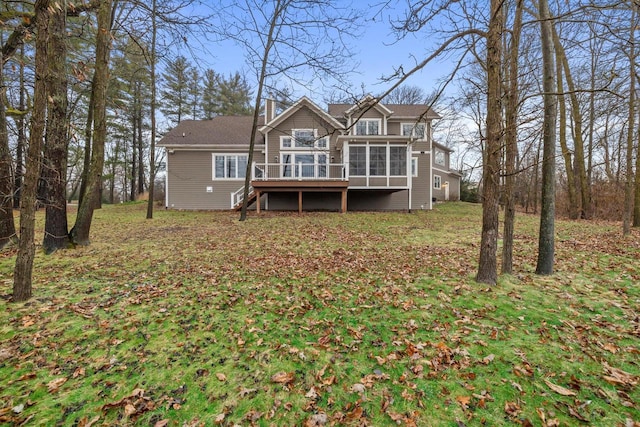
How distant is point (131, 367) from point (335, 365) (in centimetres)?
204

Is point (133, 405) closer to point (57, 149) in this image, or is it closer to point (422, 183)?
point (57, 149)

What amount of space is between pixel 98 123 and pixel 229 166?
10.8m

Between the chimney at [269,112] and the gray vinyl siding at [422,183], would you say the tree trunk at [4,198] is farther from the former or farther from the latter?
the gray vinyl siding at [422,183]

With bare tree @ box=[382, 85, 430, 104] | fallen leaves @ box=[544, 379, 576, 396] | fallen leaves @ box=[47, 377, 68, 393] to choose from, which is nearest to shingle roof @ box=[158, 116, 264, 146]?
fallen leaves @ box=[47, 377, 68, 393]

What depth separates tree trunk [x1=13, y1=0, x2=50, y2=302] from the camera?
3672 mm

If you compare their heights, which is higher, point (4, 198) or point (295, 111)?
point (295, 111)

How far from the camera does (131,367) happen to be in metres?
2.91

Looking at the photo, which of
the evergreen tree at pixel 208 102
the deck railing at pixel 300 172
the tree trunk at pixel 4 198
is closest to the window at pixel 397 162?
the deck railing at pixel 300 172

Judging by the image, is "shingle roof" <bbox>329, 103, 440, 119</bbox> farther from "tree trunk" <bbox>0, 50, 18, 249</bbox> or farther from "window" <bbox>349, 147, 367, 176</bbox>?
"tree trunk" <bbox>0, 50, 18, 249</bbox>

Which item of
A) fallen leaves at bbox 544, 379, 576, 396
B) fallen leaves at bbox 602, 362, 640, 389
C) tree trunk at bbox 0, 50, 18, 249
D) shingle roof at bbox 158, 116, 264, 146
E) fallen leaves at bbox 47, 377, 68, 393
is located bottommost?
fallen leaves at bbox 47, 377, 68, 393

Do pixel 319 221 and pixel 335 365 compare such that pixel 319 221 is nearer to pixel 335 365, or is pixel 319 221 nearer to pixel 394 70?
pixel 394 70

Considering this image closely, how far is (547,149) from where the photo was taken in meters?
5.14

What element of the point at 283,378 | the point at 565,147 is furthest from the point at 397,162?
the point at 283,378

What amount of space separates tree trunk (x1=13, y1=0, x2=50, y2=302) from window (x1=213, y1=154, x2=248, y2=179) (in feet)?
45.7
